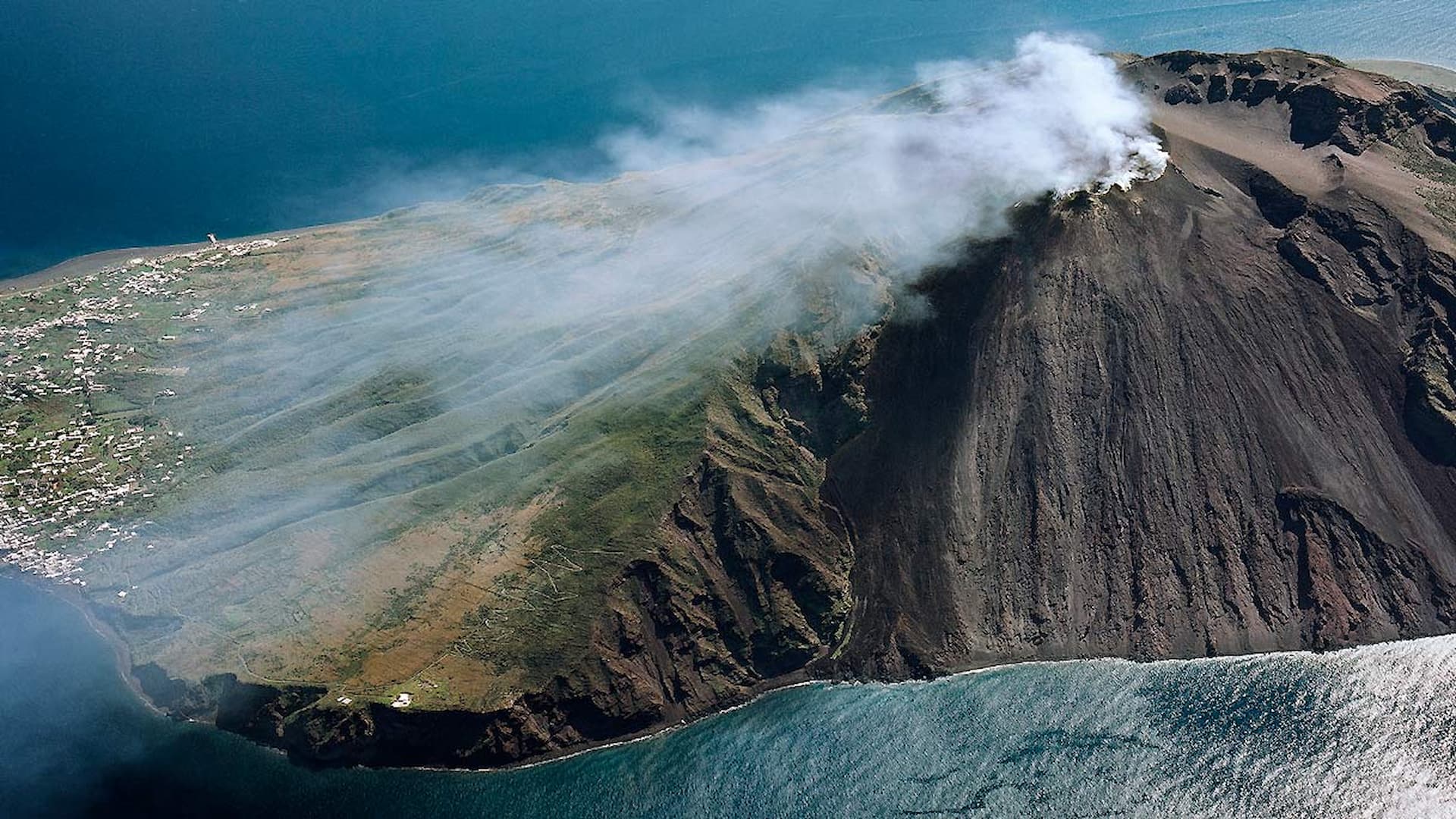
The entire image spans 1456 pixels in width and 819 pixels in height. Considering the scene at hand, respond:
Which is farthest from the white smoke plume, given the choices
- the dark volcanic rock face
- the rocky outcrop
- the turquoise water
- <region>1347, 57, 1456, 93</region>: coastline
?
<region>1347, 57, 1456, 93</region>: coastline

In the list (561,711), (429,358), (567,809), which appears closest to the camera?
(567,809)

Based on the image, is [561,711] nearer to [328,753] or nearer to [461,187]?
[328,753]

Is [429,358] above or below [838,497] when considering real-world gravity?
above

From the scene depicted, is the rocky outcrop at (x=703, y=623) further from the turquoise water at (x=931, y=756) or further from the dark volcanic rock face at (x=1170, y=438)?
the dark volcanic rock face at (x=1170, y=438)

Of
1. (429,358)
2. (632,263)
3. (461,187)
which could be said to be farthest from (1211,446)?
(461,187)

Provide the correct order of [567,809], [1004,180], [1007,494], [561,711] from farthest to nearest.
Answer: [1004,180] < [1007,494] < [561,711] < [567,809]

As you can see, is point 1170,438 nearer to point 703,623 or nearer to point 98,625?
point 703,623
